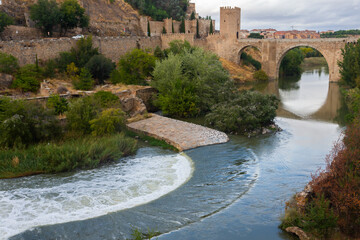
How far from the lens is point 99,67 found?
81.9 feet

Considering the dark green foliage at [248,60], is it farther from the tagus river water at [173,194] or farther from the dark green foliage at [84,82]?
the tagus river water at [173,194]

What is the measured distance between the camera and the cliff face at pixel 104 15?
33969mm

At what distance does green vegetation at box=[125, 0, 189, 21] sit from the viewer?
165 ft

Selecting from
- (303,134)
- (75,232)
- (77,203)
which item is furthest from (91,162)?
(303,134)

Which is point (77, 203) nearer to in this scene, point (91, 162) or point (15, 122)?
point (91, 162)

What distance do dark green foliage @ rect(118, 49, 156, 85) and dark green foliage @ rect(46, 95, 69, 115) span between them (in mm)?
8173

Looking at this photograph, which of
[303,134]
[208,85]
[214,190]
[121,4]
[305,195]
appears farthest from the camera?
[121,4]

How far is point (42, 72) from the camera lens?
2320 cm

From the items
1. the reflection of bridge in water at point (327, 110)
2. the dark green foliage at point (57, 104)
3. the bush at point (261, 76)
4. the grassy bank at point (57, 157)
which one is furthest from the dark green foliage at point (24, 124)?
the bush at point (261, 76)

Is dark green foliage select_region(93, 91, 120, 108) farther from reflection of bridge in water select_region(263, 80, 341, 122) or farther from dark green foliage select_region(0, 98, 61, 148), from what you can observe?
reflection of bridge in water select_region(263, 80, 341, 122)

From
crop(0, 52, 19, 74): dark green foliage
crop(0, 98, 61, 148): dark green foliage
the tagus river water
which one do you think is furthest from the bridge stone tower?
crop(0, 98, 61, 148): dark green foliage

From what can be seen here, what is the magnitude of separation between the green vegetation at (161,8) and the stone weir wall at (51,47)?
1757 cm

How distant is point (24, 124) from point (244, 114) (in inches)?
405

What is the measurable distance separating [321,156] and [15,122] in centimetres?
1227
